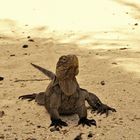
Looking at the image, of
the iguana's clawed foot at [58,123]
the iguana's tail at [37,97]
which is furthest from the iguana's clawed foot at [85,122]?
the iguana's tail at [37,97]

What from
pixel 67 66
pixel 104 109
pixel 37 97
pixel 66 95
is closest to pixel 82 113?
pixel 66 95

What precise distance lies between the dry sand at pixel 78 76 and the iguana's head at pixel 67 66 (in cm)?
47

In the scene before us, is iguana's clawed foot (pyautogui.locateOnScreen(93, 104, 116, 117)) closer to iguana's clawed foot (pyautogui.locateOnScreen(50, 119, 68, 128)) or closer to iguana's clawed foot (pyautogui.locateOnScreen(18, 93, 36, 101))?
iguana's clawed foot (pyautogui.locateOnScreen(50, 119, 68, 128))

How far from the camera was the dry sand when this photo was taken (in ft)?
15.0

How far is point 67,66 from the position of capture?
4527mm

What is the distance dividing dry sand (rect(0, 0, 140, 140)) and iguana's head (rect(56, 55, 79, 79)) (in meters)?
0.47

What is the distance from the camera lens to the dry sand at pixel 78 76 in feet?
15.0

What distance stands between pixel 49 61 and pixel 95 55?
71 cm

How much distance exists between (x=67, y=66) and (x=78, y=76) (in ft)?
5.45

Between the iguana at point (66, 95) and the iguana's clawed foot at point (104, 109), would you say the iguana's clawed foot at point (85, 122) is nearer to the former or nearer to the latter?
the iguana at point (66, 95)

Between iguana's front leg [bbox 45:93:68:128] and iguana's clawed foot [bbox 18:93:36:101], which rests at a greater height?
iguana's front leg [bbox 45:93:68:128]

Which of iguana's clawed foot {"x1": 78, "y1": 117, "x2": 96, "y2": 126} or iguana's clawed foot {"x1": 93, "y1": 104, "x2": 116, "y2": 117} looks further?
iguana's clawed foot {"x1": 93, "y1": 104, "x2": 116, "y2": 117}

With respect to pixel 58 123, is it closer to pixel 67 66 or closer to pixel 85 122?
pixel 85 122

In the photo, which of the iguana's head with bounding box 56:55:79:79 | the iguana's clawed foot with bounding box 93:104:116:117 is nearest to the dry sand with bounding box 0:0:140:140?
the iguana's clawed foot with bounding box 93:104:116:117
